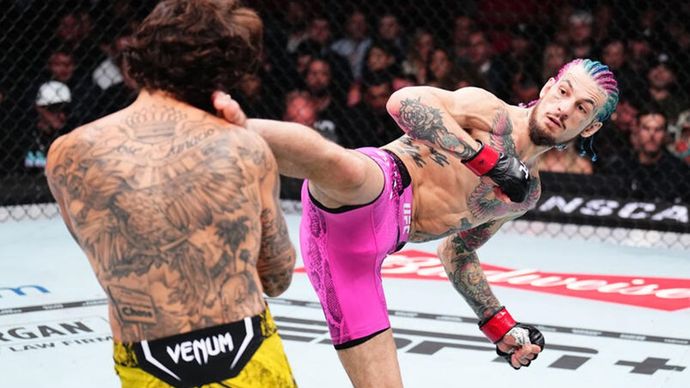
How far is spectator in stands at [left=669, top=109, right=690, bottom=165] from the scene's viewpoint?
18.7 ft

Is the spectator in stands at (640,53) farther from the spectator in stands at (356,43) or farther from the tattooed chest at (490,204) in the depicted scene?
the tattooed chest at (490,204)

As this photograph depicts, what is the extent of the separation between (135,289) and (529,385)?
6.42ft

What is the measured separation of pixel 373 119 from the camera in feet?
20.7

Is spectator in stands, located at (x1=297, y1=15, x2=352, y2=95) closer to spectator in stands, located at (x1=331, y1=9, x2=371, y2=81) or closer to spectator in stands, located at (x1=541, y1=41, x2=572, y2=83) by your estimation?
spectator in stands, located at (x1=331, y1=9, x2=371, y2=81)

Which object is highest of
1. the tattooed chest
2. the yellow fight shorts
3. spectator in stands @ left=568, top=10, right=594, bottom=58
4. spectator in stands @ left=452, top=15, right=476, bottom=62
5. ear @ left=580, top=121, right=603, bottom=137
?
the yellow fight shorts

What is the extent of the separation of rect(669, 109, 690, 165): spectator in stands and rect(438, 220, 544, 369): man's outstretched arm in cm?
282

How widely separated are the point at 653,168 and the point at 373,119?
57.8 inches

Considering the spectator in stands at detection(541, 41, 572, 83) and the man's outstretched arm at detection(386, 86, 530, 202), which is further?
the spectator in stands at detection(541, 41, 572, 83)

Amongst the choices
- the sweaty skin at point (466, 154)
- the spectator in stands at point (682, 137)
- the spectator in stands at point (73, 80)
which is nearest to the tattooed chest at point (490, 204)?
the sweaty skin at point (466, 154)

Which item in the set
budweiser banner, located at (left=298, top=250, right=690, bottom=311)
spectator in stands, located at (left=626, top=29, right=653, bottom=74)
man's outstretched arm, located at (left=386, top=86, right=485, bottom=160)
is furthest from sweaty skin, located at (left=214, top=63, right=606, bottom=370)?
spectator in stands, located at (left=626, top=29, right=653, bottom=74)

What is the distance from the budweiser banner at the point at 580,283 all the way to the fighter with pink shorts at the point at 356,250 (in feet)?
6.28

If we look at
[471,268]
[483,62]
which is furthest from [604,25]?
[471,268]

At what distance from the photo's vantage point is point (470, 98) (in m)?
3.03

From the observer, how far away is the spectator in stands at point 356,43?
6371 mm
